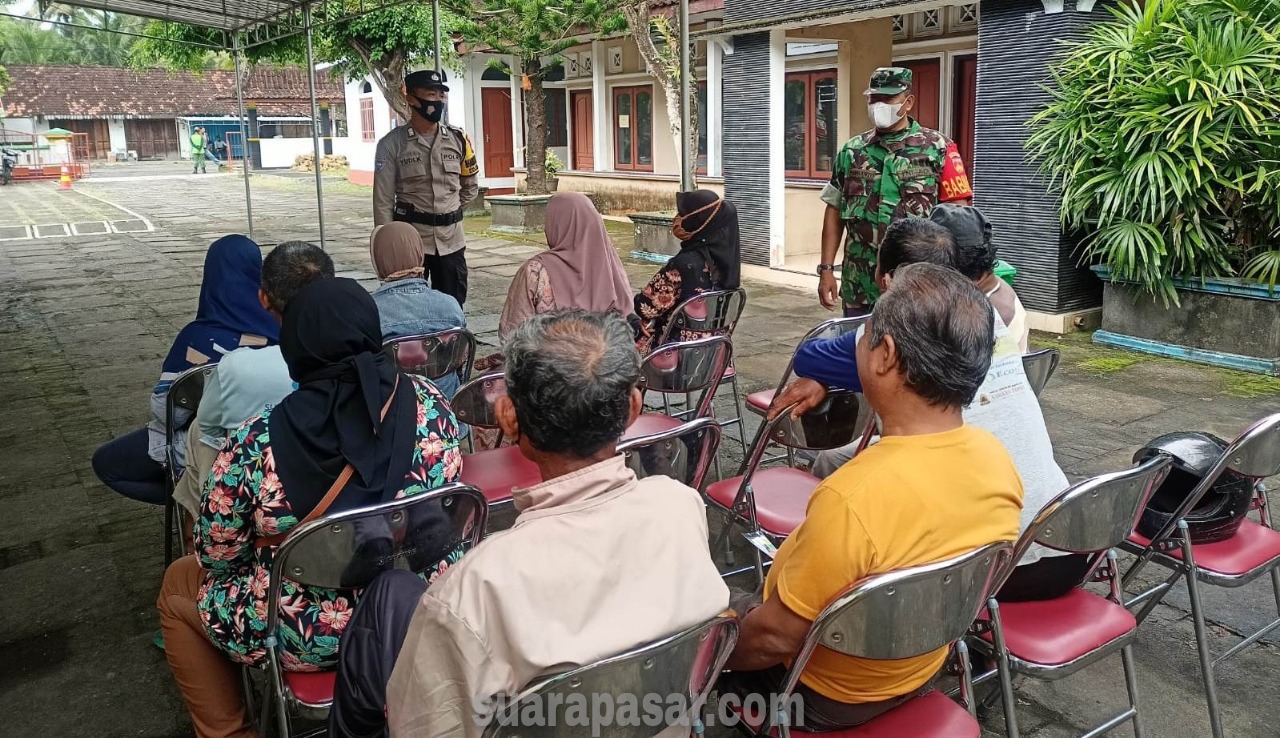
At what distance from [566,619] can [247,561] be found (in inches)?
38.7

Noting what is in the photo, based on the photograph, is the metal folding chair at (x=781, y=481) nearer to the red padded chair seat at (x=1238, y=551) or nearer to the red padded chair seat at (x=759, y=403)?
the red padded chair seat at (x=759, y=403)

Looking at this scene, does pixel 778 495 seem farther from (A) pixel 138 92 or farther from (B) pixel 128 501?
(A) pixel 138 92

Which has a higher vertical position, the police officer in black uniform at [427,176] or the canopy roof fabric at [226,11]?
the canopy roof fabric at [226,11]

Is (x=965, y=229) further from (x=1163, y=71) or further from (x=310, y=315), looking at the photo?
(x=1163, y=71)

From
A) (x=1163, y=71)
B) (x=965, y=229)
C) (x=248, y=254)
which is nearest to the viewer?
(x=965, y=229)

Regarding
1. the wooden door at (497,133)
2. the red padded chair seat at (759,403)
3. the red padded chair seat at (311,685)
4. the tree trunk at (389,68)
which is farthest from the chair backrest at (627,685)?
the wooden door at (497,133)

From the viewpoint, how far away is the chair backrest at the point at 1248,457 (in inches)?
85.7

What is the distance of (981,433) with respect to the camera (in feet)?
5.74

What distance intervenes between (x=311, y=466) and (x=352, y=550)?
190mm

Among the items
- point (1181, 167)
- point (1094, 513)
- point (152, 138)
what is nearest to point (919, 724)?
point (1094, 513)

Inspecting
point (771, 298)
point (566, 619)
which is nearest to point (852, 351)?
point (566, 619)

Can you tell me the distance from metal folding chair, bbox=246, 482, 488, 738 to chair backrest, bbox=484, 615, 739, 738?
577 mm

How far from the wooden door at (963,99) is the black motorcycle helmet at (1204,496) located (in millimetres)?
7785

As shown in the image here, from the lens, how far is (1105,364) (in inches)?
231
